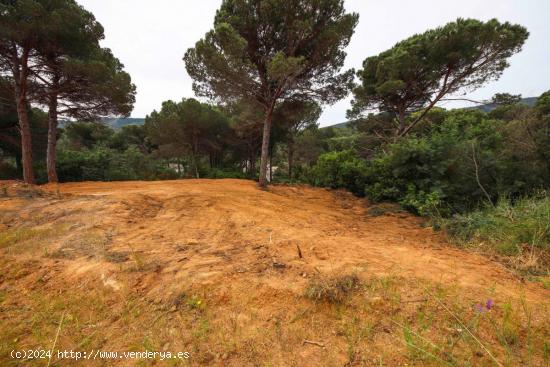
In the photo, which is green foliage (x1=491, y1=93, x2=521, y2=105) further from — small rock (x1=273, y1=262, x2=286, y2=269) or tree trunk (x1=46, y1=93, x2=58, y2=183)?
tree trunk (x1=46, y1=93, x2=58, y2=183)

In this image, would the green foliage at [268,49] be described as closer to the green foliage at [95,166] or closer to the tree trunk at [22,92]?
the tree trunk at [22,92]

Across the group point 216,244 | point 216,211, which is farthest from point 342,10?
point 216,244

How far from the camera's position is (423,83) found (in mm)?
10477

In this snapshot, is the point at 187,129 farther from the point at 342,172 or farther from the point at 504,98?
the point at 504,98

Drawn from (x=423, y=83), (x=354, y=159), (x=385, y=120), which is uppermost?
(x=423, y=83)

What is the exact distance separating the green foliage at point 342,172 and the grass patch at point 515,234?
4750mm

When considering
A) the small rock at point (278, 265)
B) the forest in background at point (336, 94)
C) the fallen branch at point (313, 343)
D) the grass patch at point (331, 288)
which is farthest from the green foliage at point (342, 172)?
the fallen branch at point (313, 343)

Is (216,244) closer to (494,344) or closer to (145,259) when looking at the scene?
(145,259)

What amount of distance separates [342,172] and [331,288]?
26.9 feet

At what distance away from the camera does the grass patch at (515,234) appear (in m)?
2.73

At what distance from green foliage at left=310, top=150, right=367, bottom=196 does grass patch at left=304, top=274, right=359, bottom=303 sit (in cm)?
725

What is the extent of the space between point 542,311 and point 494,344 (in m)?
0.68

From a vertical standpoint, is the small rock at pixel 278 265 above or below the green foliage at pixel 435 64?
below

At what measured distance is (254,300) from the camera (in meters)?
1.84
